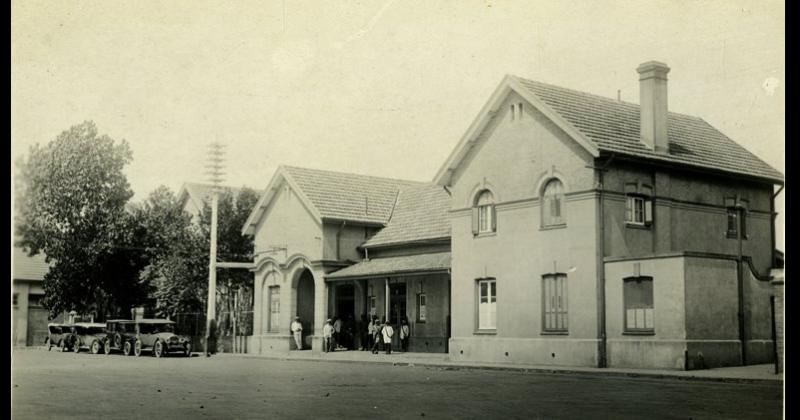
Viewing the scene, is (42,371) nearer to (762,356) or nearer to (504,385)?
(504,385)

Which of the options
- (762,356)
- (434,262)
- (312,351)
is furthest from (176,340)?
(762,356)

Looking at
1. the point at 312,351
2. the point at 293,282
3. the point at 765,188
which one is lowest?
the point at 312,351

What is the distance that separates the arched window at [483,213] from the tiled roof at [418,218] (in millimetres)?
4530

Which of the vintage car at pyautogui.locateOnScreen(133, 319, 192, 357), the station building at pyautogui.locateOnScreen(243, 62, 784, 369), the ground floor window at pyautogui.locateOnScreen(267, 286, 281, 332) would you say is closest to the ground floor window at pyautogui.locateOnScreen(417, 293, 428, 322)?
the station building at pyautogui.locateOnScreen(243, 62, 784, 369)

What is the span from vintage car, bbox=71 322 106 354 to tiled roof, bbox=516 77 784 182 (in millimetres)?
22244

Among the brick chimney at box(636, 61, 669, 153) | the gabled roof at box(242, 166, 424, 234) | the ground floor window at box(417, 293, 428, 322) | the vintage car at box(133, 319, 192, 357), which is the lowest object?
the vintage car at box(133, 319, 192, 357)

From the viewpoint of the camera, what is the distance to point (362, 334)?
39.2 m

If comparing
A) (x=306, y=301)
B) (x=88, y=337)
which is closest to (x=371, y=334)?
(x=306, y=301)

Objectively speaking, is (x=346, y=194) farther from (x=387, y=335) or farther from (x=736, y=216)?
(x=736, y=216)

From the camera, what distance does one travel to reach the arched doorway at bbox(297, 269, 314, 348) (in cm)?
4153

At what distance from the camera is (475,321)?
3066 centimetres

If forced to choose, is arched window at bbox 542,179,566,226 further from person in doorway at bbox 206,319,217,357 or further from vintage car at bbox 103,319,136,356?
vintage car at bbox 103,319,136,356

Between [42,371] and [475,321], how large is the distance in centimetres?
1372

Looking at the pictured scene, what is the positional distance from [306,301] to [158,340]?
24.4ft
